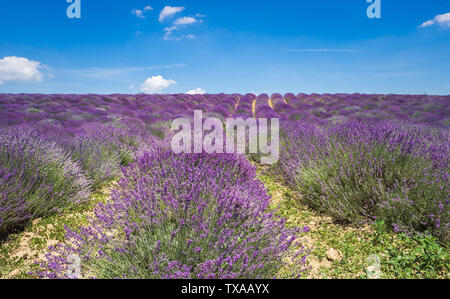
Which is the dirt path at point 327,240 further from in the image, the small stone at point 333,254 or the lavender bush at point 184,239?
the lavender bush at point 184,239

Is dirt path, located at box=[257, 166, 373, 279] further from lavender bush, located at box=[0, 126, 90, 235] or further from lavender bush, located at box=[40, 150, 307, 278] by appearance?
lavender bush, located at box=[0, 126, 90, 235]

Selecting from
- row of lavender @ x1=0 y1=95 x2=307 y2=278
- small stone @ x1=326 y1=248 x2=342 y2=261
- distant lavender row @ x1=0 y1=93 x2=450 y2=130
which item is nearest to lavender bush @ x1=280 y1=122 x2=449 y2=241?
small stone @ x1=326 y1=248 x2=342 y2=261

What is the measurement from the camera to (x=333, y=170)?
3293mm

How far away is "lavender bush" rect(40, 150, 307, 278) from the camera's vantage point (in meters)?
1.70

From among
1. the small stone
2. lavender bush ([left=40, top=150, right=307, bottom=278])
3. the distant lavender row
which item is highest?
the distant lavender row

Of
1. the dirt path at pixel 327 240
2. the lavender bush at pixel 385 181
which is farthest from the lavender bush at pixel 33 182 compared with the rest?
the lavender bush at pixel 385 181

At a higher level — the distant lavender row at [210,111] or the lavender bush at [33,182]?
the distant lavender row at [210,111]

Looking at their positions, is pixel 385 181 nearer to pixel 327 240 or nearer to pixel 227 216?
pixel 327 240

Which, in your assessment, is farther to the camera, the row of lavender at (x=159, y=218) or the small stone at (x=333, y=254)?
the small stone at (x=333, y=254)

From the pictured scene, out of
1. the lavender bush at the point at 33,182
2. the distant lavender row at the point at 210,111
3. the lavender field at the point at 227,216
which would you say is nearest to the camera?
the lavender field at the point at 227,216

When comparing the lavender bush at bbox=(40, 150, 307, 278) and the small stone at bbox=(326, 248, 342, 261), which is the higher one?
the lavender bush at bbox=(40, 150, 307, 278)

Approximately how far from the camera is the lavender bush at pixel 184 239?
5.56 ft

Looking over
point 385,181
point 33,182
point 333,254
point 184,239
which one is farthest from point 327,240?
point 33,182
